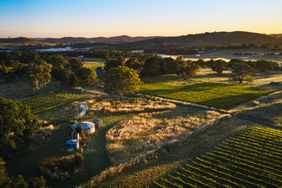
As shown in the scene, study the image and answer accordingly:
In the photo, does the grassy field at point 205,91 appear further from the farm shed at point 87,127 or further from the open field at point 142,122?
the farm shed at point 87,127

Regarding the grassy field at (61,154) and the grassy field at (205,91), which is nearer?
the grassy field at (61,154)

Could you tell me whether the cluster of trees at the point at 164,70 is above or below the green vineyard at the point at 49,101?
above

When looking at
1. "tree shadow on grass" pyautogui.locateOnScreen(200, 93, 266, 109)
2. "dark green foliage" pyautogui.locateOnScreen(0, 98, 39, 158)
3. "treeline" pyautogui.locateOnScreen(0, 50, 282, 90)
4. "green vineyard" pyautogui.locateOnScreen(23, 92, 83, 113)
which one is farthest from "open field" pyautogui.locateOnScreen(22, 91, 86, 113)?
"tree shadow on grass" pyautogui.locateOnScreen(200, 93, 266, 109)

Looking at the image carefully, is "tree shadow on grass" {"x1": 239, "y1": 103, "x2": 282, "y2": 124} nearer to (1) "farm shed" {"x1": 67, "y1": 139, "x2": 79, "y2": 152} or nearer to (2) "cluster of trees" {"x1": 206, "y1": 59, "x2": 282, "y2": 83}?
(2) "cluster of trees" {"x1": 206, "y1": 59, "x2": 282, "y2": 83}

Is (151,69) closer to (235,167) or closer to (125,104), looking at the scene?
(125,104)

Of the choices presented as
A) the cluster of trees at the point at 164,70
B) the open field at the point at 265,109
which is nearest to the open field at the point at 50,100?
the cluster of trees at the point at 164,70

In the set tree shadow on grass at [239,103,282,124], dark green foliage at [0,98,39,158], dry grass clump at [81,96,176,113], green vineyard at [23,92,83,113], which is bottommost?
green vineyard at [23,92,83,113]

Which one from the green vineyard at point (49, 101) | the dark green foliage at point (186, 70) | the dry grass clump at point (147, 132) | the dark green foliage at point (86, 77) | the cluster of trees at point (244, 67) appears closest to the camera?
the dry grass clump at point (147, 132)

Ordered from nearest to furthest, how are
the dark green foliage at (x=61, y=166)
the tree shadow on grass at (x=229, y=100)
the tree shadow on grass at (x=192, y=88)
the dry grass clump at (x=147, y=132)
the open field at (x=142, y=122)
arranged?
the dark green foliage at (x=61, y=166), the open field at (x=142, y=122), the dry grass clump at (x=147, y=132), the tree shadow on grass at (x=229, y=100), the tree shadow on grass at (x=192, y=88)

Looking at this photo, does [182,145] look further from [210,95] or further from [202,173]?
[210,95]
